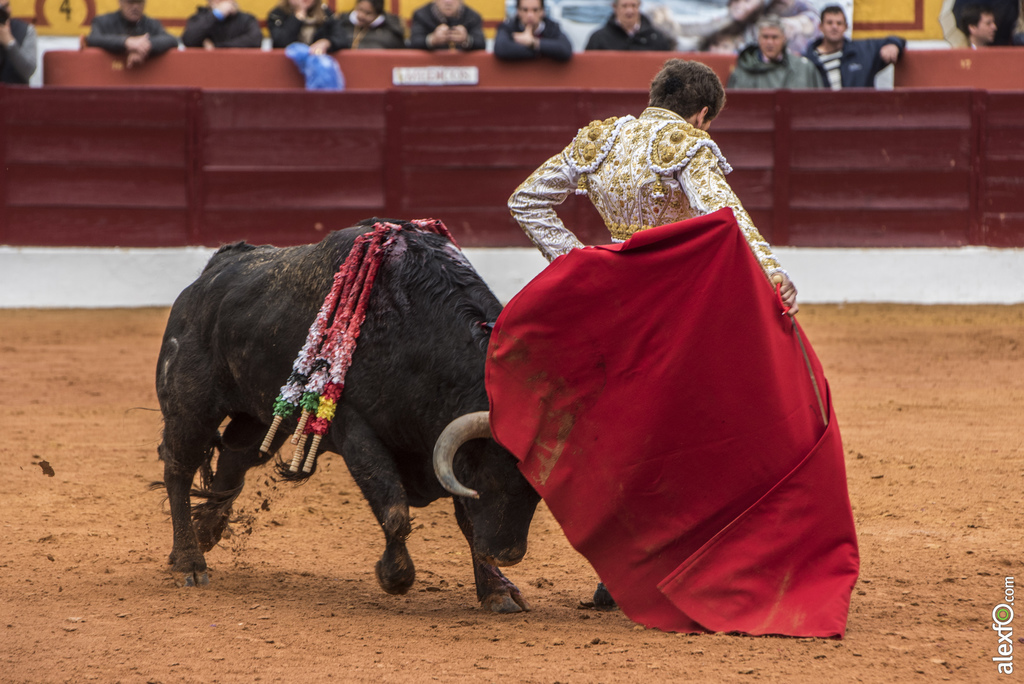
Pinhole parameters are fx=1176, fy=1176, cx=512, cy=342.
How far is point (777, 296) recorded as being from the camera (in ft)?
8.07

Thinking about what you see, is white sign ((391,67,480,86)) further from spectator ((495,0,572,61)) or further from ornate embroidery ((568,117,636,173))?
ornate embroidery ((568,117,636,173))

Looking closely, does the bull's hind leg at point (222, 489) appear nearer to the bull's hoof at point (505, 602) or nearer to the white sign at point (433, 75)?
the bull's hoof at point (505, 602)

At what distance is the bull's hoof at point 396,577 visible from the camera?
8.62 feet

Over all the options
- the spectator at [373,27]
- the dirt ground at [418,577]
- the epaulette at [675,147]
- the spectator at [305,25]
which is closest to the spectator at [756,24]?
the spectator at [373,27]

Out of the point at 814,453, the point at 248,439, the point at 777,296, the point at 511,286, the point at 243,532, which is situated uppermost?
the point at 777,296

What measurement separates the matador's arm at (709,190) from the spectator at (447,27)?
592 cm

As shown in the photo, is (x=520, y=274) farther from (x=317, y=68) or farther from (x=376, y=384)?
(x=376, y=384)

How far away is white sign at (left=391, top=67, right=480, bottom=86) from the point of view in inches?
327

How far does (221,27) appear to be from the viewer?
8.52 metres

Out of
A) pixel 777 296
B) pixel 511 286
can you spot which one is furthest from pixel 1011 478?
pixel 511 286

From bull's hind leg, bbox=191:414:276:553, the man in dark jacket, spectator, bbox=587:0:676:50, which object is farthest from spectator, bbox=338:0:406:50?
bull's hind leg, bbox=191:414:276:553

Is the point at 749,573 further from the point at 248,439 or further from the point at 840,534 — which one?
the point at 248,439

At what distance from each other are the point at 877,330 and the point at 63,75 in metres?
5.89

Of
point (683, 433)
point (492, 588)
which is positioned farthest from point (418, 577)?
point (683, 433)
